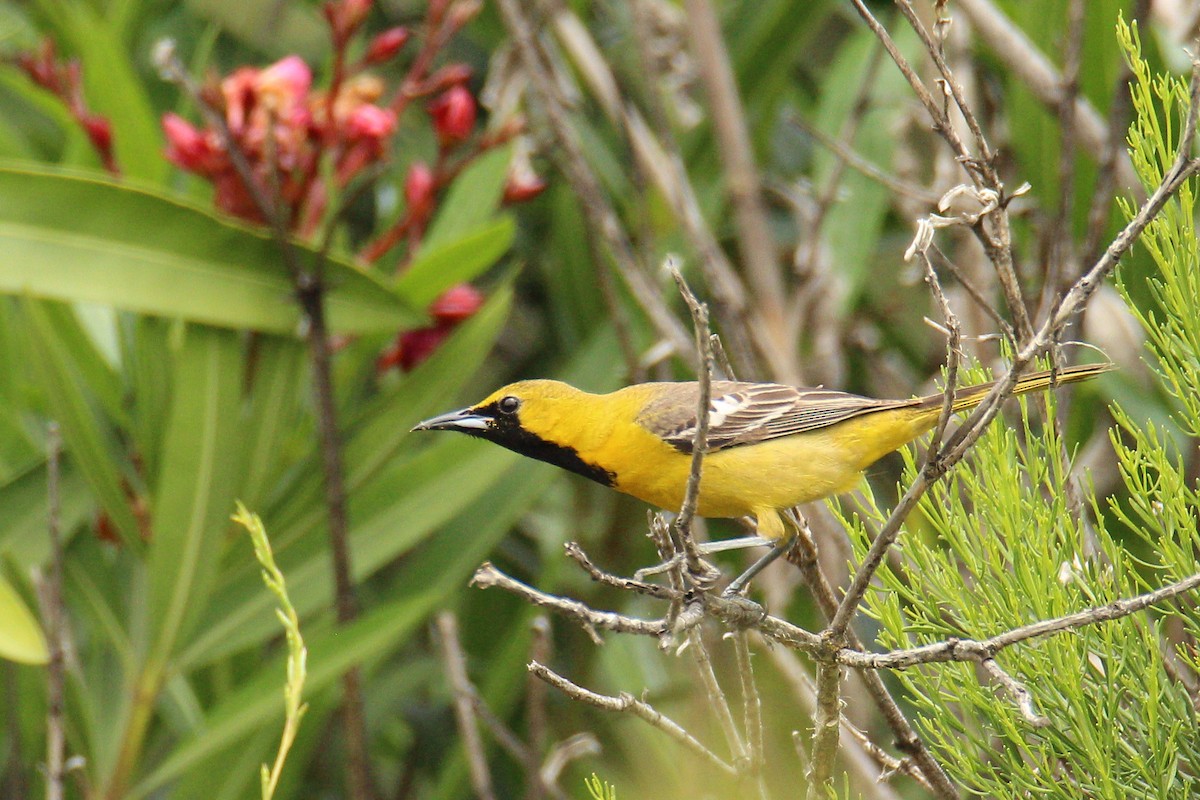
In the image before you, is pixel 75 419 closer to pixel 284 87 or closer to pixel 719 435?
pixel 284 87

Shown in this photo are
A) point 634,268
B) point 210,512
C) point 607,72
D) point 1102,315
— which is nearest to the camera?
point 210,512

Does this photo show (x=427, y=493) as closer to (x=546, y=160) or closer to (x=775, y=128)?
(x=546, y=160)

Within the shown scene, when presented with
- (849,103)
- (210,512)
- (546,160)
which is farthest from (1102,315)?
(210,512)

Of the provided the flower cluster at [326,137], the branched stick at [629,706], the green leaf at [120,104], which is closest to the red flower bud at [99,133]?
the flower cluster at [326,137]

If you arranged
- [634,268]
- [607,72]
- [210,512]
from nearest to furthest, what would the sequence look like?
[210,512] < [634,268] < [607,72]

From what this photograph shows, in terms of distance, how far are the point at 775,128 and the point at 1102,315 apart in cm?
170

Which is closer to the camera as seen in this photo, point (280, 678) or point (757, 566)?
point (757, 566)

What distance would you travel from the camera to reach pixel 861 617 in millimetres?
4145

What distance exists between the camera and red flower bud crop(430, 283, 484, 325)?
327 cm

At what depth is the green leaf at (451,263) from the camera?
3096 mm

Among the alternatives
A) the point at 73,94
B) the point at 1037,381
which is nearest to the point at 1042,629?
the point at 1037,381

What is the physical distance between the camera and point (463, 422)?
9.27 ft

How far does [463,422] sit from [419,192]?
0.63 meters

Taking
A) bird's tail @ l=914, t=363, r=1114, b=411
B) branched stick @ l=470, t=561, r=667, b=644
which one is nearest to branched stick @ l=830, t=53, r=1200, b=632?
branched stick @ l=470, t=561, r=667, b=644
